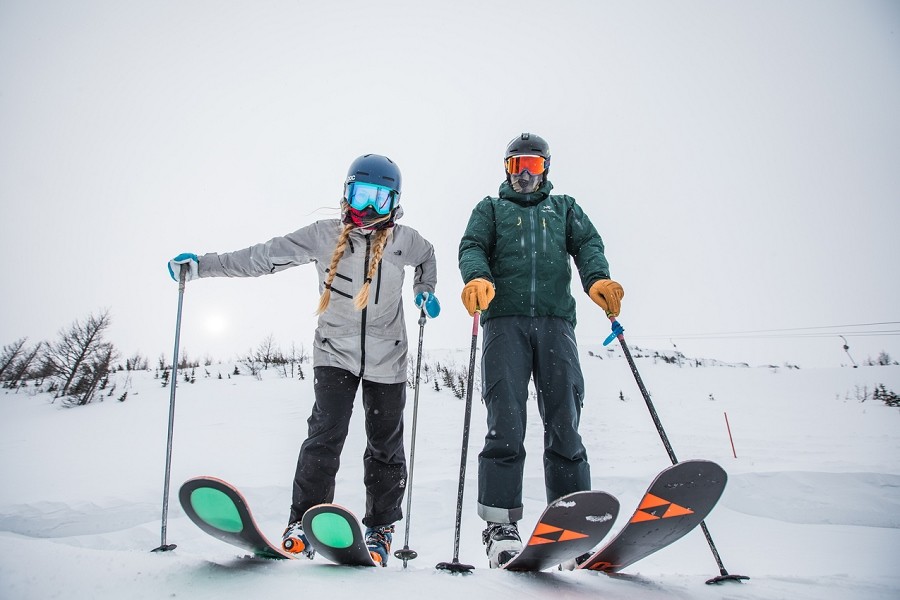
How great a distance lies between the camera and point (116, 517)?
3877 millimetres

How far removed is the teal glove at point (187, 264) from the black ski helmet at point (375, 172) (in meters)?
1.07

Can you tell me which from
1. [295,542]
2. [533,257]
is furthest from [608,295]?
[295,542]

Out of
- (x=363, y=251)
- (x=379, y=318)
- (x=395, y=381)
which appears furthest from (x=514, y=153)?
(x=395, y=381)

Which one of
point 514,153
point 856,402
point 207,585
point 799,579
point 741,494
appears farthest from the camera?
point 856,402

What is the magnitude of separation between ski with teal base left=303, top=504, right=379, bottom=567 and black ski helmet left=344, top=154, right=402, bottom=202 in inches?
80.8

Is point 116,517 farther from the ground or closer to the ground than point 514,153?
closer to the ground

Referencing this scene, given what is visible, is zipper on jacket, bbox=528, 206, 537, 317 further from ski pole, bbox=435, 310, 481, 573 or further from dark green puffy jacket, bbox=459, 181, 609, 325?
ski pole, bbox=435, 310, 481, 573

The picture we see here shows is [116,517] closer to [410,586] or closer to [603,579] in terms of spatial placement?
[410,586]

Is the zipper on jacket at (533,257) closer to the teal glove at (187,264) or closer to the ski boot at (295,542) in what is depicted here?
the ski boot at (295,542)

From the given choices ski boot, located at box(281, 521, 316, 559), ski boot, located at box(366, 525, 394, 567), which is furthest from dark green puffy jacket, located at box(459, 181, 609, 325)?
ski boot, located at box(281, 521, 316, 559)

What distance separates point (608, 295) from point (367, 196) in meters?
1.72

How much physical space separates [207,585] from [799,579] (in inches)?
93.7

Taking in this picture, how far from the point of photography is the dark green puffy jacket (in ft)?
8.30

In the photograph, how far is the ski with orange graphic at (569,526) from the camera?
57.8 inches
